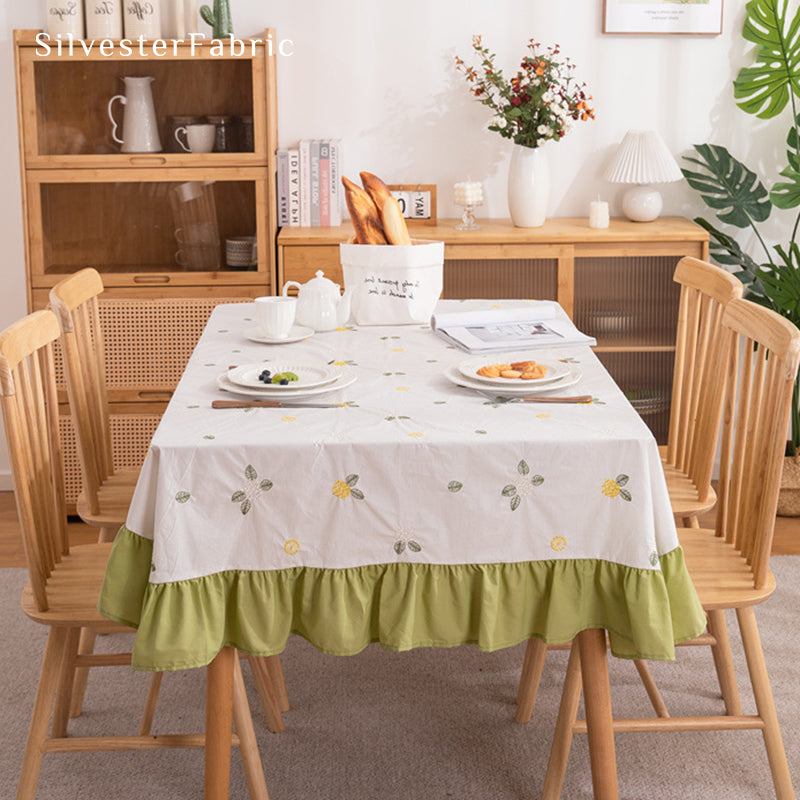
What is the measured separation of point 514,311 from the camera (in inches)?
92.2

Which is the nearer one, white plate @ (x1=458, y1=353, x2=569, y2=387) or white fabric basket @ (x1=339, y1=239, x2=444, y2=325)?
white plate @ (x1=458, y1=353, x2=569, y2=387)

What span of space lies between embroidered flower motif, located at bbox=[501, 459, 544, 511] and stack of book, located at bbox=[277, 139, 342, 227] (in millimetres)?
2047

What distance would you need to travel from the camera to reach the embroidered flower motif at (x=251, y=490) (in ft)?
5.26

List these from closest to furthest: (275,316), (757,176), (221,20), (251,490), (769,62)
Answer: (251,490) → (275,316) → (221,20) → (769,62) → (757,176)

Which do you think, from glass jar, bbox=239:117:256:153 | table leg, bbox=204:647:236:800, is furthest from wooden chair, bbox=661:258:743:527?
glass jar, bbox=239:117:256:153

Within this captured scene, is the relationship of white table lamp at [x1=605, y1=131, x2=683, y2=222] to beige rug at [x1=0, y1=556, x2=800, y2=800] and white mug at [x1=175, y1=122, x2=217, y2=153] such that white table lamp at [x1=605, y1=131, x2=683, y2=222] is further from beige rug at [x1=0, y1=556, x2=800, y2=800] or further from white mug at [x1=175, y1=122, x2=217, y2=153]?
beige rug at [x1=0, y1=556, x2=800, y2=800]

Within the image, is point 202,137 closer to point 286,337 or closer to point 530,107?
point 530,107

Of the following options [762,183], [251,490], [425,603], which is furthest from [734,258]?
[251,490]

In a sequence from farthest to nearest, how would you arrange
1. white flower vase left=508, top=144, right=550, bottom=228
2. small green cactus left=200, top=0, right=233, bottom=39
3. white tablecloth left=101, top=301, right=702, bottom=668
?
white flower vase left=508, top=144, right=550, bottom=228 → small green cactus left=200, top=0, right=233, bottom=39 → white tablecloth left=101, top=301, right=702, bottom=668

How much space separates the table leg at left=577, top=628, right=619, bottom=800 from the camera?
1713 mm

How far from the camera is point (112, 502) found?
2.26m

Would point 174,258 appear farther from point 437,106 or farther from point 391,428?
point 391,428

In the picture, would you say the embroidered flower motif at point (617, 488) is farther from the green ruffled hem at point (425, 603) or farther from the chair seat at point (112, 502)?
the chair seat at point (112, 502)

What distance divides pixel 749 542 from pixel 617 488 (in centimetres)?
44
